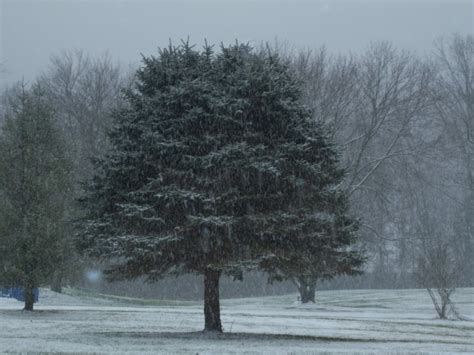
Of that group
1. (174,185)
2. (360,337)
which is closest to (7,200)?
(174,185)

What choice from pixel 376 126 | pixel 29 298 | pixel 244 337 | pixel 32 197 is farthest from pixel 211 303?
pixel 376 126

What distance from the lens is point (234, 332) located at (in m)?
19.4

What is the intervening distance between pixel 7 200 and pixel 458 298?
25220 mm

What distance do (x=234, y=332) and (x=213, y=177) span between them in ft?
15.5

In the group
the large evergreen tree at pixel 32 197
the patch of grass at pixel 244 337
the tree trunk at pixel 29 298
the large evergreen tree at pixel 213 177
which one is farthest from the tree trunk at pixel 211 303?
the tree trunk at pixel 29 298

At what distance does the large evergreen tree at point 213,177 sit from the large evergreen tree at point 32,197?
7990mm

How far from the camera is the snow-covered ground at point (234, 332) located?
15.0 meters

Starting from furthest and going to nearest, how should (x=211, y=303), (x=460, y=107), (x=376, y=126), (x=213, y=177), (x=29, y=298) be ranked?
(x=460, y=107) < (x=376, y=126) < (x=29, y=298) < (x=211, y=303) < (x=213, y=177)

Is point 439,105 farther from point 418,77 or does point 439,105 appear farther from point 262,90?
point 262,90

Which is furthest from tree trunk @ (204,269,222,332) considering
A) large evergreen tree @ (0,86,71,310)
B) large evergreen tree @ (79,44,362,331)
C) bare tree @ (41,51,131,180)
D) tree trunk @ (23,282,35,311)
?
bare tree @ (41,51,131,180)

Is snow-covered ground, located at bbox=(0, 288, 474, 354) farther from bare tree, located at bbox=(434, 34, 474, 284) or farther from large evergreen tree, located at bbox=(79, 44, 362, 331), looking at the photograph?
bare tree, located at bbox=(434, 34, 474, 284)

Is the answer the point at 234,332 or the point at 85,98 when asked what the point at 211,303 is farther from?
the point at 85,98

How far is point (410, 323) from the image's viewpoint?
26750 millimetres

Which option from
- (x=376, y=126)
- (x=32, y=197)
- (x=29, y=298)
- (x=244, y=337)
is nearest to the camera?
(x=244, y=337)
